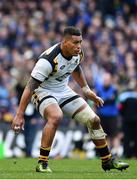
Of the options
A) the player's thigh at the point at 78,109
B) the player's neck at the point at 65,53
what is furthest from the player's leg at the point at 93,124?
the player's neck at the point at 65,53

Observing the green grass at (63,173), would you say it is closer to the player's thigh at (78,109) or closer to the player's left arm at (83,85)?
the player's thigh at (78,109)

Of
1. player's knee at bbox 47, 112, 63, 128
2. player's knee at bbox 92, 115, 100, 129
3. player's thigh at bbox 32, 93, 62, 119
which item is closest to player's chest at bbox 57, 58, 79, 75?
player's thigh at bbox 32, 93, 62, 119

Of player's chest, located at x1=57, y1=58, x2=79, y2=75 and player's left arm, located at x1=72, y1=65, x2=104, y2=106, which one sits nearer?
player's chest, located at x1=57, y1=58, x2=79, y2=75

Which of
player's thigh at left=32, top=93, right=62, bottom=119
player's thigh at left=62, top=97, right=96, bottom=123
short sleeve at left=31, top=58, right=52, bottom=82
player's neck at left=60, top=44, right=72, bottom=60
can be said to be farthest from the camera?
player's thigh at left=62, top=97, right=96, bottom=123

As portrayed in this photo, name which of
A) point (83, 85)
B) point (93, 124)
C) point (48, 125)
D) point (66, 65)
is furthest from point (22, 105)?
point (83, 85)

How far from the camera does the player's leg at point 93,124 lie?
13.0 meters

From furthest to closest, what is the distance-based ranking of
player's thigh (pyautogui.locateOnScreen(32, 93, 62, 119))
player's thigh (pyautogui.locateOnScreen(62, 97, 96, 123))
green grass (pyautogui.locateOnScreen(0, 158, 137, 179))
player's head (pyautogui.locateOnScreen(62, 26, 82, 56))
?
1. player's thigh (pyautogui.locateOnScreen(62, 97, 96, 123))
2. player's head (pyautogui.locateOnScreen(62, 26, 82, 56))
3. player's thigh (pyautogui.locateOnScreen(32, 93, 62, 119))
4. green grass (pyautogui.locateOnScreen(0, 158, 137, 179))

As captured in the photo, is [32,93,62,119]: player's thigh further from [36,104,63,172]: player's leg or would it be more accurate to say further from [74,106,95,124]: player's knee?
[74,106,95,124]: player's knee

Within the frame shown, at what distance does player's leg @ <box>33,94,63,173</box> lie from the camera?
1266 cm

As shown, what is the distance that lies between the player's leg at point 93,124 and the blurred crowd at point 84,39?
7548 mm

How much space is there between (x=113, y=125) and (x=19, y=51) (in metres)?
5.15

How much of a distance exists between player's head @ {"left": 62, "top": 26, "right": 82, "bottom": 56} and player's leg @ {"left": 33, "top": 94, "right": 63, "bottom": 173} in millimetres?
793

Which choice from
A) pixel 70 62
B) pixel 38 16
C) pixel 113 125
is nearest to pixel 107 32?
pixel 38 16

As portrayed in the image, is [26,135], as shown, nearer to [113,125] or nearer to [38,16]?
[113,125]
